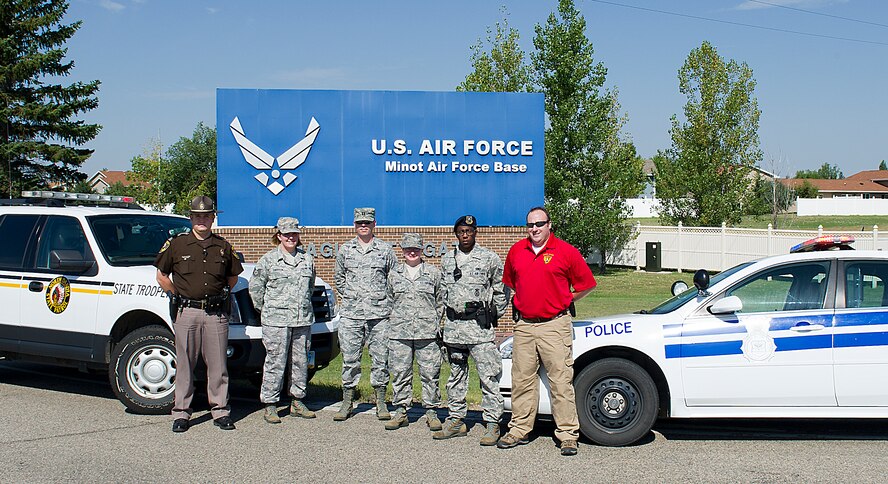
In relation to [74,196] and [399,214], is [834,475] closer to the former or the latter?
[74,196]

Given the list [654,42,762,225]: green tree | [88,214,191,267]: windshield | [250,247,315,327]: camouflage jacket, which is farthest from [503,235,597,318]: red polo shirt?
[654,42,762,225]: green tree

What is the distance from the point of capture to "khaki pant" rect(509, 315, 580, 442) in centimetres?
640

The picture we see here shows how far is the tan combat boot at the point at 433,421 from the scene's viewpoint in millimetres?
7041

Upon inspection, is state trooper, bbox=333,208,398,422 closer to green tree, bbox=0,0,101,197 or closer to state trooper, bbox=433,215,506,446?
state trooper, bbox=433,215,506,446

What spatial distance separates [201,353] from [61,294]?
1.88 meters

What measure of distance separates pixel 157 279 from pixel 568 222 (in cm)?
2242

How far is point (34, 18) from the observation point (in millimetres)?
31000

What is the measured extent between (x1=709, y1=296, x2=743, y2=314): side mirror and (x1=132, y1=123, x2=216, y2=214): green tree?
4396 cm

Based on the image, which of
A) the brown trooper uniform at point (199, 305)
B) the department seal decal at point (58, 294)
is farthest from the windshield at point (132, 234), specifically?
the brown trooper uniform at point (199, 305)

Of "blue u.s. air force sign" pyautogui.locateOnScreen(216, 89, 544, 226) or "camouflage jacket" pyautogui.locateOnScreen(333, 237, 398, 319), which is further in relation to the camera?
"blue u.s. air force sign" pyautogui.locateOnScreen(216, 89, 544, 226)

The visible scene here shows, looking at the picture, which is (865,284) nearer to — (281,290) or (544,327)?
(544,327)

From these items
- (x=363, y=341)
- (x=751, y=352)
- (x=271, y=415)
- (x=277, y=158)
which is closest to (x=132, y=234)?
(x=271, y=415)

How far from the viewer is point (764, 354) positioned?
6.41 metres

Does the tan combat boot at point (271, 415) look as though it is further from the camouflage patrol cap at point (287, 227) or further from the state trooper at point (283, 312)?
the camouflage patrol cap at point (287, 227)
